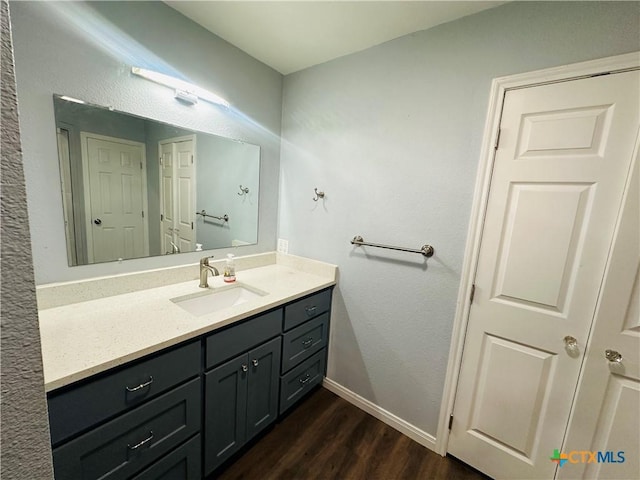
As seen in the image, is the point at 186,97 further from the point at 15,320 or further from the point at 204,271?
the point at 15,320

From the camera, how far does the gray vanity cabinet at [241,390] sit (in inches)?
49.3

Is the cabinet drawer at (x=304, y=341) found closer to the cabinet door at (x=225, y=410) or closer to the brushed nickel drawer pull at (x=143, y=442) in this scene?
the cabinet door at (x=225, y=410)

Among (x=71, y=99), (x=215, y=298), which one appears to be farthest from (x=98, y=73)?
(x=215, y=298)

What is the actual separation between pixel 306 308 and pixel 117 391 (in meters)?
1.01

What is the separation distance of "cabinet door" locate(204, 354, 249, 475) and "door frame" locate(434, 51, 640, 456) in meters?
1.13

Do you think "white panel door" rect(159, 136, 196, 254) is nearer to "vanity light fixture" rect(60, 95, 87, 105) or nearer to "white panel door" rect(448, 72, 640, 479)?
"vanity light fixture" rect(60, 95, 87, 105)

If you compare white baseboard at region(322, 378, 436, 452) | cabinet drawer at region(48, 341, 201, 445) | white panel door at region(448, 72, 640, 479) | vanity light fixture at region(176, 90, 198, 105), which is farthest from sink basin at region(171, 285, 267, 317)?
white panel door at region(448, 72, 640, 479)

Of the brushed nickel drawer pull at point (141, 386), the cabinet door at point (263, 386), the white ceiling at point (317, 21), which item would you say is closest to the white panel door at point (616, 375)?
the white ceiling at point (317, 21)

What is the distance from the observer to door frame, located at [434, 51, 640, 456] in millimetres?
1079

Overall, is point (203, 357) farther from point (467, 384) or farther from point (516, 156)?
point (516, 156)

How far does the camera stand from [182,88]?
1.50m

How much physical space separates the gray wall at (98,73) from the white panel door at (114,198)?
0.09m

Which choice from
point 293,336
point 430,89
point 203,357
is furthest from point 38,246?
point 430,89

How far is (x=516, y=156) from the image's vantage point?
126 cm
